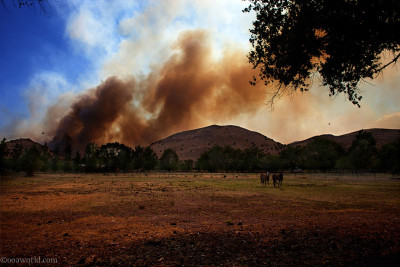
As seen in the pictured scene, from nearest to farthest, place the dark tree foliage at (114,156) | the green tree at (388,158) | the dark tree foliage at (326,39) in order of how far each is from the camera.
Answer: the dark tree foliage at (326,39), the green tree at (388,158), the dark tree foliage at (114,156)

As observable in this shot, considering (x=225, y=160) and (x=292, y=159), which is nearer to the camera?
(x=292, y=159)

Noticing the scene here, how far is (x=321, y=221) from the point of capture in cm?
1155

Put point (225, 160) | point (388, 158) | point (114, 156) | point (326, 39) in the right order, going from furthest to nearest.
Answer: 1. point (225, 160)
2. point (114, 156)
3. point (388, 158)
4. point (326, 39)

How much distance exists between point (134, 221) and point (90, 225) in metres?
2.15

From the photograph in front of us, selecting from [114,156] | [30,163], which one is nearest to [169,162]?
[114,156]

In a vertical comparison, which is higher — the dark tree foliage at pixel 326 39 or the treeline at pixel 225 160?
the dark tree foliage at pixel 326 39

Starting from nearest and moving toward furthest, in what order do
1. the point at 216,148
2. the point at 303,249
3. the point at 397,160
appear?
the point at 303,249 → the point at 397,160 → the point at 216,148

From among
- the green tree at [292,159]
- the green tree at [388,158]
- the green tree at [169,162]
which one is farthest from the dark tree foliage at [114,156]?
the green tree at [388,158]

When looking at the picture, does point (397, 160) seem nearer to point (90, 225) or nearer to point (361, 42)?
point (361, 42)

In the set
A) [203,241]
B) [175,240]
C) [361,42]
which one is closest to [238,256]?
[203,241]

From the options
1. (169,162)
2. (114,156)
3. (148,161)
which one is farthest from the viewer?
(169,162)

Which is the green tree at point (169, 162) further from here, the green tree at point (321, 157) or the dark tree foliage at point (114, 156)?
the green tree at point (321, 157)

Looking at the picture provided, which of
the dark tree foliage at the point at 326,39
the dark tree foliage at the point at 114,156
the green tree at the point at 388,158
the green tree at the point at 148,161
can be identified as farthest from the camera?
the green tree at the point at 148,161

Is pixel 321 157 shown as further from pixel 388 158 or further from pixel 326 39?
pixel 326 39
